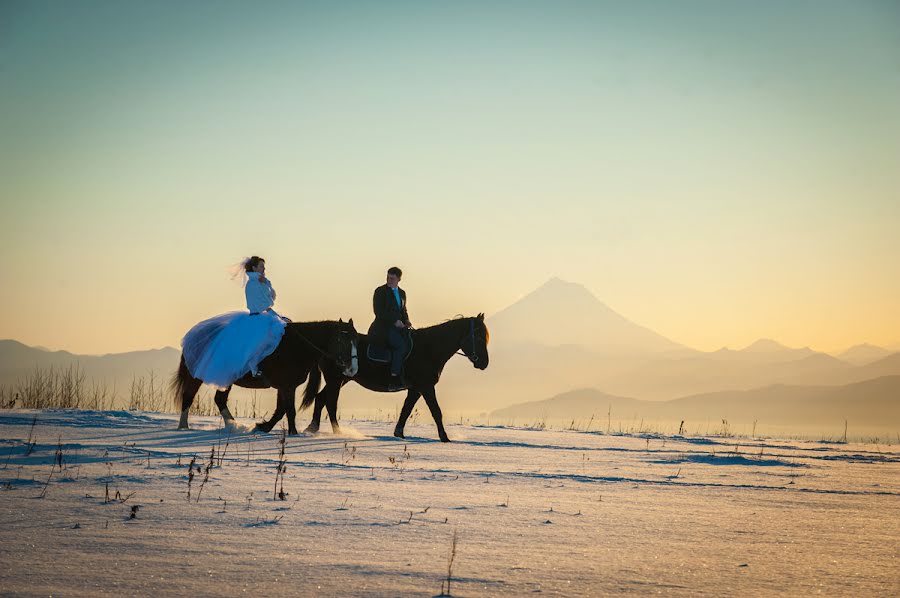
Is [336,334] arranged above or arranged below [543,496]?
above

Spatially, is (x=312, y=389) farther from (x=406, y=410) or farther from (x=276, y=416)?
(x=406, y=410)

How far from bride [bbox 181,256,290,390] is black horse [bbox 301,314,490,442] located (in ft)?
5.17

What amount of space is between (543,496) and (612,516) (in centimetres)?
102

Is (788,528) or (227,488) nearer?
(788,528)

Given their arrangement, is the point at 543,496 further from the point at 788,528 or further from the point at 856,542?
the point at 856,542

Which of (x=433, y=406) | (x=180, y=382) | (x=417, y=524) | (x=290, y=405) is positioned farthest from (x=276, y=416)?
(x=417, y=524)

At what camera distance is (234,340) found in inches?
492

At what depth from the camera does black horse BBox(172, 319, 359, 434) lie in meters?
12.8

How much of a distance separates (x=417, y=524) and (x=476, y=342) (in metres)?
8.97

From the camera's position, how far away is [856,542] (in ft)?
18.4

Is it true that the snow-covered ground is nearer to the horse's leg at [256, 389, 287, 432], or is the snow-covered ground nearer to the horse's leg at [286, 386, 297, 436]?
the horse's leg at [256, 389, 287, 432]

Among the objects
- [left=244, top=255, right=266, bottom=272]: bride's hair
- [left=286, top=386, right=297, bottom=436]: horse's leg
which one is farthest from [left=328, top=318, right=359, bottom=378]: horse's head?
[left=244, top=255, right=266, bottom=272]: bride's hair

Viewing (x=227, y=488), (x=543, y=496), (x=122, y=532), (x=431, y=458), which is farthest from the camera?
(x=431, y=458)

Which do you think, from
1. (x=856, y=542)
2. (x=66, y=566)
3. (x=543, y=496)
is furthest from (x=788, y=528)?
(x=66, y=566)
